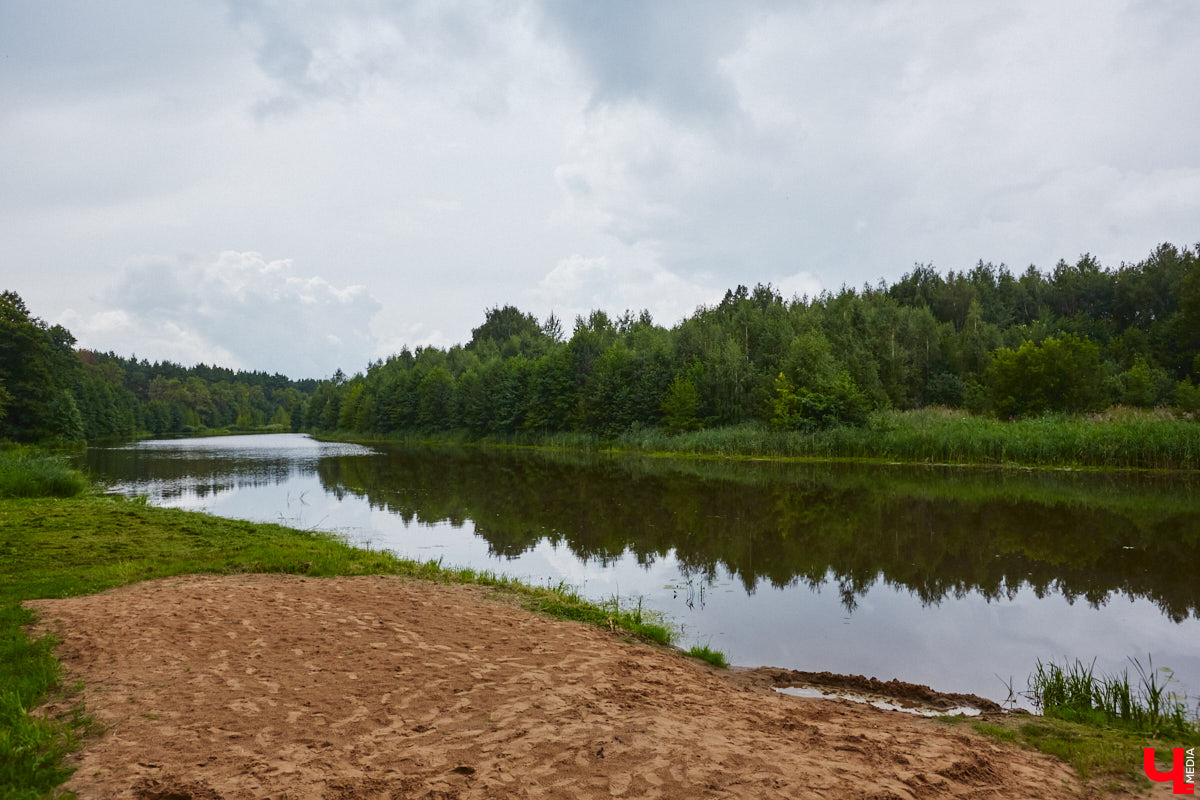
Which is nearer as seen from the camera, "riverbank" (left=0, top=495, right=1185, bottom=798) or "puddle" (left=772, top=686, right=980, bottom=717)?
"riverbank" (left=0, top=495, right=1185, bottom=798)

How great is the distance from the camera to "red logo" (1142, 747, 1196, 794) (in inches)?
170

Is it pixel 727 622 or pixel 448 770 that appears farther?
pixel 727 622

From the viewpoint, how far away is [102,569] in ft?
33.0

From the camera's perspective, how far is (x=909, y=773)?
4.27m

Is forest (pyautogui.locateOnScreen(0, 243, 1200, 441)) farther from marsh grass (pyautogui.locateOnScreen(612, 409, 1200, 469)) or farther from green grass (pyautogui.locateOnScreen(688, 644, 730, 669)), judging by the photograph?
green grass (pyautogui.locateOnScreen(688, 644, 730, 669))

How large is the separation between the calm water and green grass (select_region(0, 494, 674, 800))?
138cm

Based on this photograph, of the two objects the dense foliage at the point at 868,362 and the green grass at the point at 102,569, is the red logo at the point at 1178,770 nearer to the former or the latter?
the green grass at the point at 102,569

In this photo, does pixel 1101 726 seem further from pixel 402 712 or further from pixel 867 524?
pixel 867 524

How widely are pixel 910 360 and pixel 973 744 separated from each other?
2169 inches

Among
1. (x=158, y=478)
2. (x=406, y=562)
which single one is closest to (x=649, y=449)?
(x=158, y=478)

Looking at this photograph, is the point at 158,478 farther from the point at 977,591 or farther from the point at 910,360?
the point at 910,360

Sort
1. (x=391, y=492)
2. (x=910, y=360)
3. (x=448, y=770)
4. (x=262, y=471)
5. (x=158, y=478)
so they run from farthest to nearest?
(x=910, y=360)
(x=262, y=471)
(x=158, y=478)
(x=391, y=492)
(x=448, y=770)

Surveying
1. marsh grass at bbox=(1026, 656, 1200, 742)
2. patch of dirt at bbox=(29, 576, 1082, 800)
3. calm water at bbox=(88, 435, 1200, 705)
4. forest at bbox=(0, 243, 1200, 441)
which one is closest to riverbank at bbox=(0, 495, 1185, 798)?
patch of dirt at bbox=(29, 576, 1082, 800)

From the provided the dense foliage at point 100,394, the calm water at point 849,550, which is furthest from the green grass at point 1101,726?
the dense foliage at point 100,394
